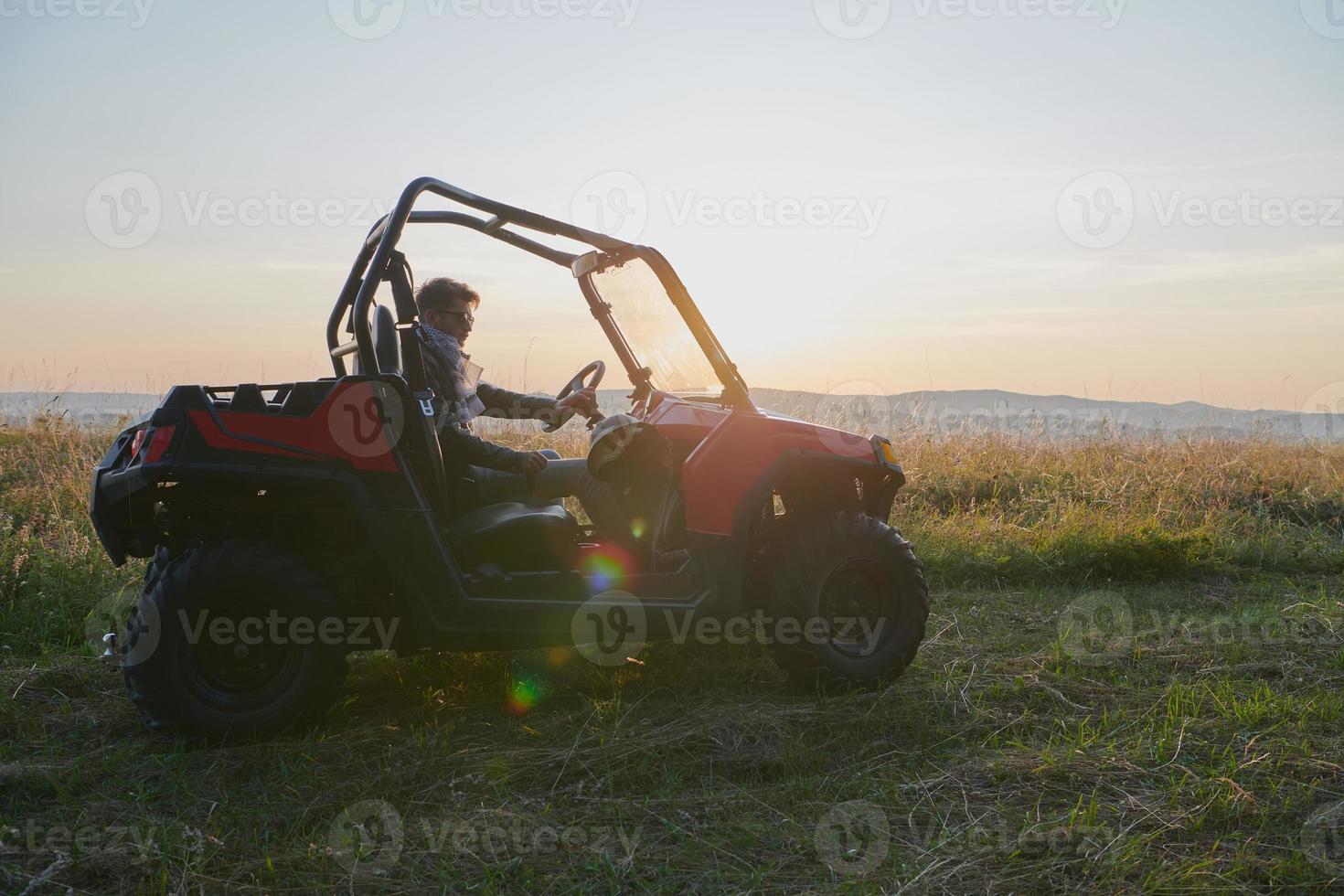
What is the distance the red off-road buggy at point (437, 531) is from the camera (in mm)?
3623

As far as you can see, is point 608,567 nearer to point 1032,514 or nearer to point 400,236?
point 400,236

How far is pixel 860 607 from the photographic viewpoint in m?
4.39

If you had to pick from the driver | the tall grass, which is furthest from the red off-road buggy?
the tall grass

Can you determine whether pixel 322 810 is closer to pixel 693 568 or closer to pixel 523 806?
pixel 523 806

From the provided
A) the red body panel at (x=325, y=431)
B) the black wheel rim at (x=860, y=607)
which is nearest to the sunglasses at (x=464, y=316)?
the red body panel at (x=325, y=431)

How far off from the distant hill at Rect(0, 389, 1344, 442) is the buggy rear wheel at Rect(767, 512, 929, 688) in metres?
5.23

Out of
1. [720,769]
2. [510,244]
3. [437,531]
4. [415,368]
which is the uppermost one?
[510,244]

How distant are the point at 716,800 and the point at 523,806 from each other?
60cm

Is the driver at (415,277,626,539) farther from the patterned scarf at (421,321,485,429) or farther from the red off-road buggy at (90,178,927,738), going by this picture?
the red off-road buggy at (90,178,927,738)

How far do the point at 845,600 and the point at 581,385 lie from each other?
58.9 inches

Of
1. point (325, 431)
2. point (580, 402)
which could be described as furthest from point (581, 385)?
point (325, 431)

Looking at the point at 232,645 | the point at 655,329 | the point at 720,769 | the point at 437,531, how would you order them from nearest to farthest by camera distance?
1. the point at 720,769
2. the point at 232,645
3. the point at 437,531
4. the point at 655,329

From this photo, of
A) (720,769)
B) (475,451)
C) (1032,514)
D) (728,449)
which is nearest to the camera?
(720,769)

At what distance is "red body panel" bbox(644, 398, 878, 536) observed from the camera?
4172 millimetres
